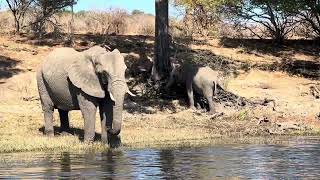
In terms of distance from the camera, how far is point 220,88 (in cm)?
2527

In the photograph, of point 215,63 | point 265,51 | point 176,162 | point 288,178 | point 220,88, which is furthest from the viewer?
point 265,51

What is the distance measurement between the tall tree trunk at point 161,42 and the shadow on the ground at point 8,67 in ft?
15.9

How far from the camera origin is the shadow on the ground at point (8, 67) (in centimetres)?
2590

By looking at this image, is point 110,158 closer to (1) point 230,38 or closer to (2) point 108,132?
(2) point 108,132

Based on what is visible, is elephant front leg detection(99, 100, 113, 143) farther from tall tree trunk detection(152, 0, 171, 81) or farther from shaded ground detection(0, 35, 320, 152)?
tall tree trunk detection(152, 0, 171, 81)

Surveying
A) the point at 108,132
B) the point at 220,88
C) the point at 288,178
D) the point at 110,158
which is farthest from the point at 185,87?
the point at 288,178

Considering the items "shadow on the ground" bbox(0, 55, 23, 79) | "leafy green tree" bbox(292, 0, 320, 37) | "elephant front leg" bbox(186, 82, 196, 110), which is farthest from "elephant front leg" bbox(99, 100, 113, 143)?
"leafy green tree" bbox(292, 0, 320, 37)

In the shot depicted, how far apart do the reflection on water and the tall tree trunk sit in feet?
28.8

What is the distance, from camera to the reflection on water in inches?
494

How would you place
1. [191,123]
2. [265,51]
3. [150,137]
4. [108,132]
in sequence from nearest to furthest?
[108,132] → [150,137] → [191,123] → [265,51]

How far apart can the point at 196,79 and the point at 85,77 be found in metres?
7.95

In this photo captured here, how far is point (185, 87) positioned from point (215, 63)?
436cm

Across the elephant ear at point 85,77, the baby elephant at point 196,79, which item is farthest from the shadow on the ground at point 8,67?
the elephant ear at point 85,77

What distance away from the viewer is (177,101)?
24953mm
